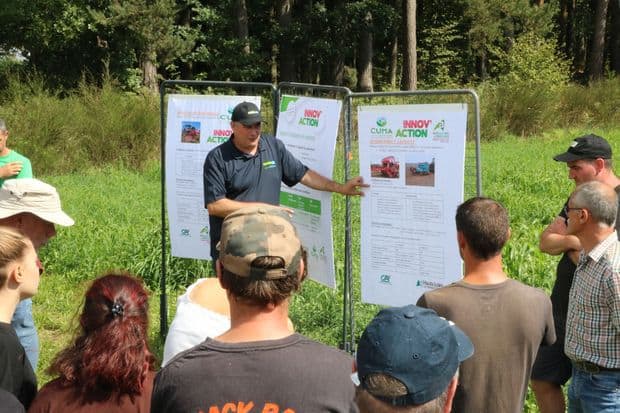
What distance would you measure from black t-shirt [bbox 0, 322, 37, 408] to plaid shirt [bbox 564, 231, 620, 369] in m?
2.53

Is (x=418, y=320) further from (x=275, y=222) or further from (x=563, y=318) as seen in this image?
(x=563, y=318)

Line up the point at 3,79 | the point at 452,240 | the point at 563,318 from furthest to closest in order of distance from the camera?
the point at 3,79 → the point at 452,240 → the point at 563,318

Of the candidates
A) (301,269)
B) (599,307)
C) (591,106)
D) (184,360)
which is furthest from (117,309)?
(591,106)

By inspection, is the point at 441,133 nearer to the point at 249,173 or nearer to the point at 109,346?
the point at 249,173

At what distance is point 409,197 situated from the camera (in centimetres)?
517

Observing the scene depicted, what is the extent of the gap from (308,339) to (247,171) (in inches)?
139

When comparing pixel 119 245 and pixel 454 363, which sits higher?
pixel 454 363

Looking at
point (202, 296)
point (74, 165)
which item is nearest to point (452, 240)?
point (202, 296)

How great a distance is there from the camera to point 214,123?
6.61 metres

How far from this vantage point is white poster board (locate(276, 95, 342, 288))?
5695 mm

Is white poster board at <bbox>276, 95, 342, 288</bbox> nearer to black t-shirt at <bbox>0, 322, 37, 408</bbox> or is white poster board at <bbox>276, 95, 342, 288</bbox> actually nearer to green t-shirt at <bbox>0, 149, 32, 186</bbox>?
green t-shirt at <bbox>0, 149, 32, 186</bbox>

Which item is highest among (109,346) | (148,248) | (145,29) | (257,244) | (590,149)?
(145,29)

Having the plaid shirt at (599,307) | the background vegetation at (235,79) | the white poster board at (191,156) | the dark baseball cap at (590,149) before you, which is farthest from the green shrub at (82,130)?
the plaid shirt at (599,307)

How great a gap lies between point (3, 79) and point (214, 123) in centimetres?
2412
